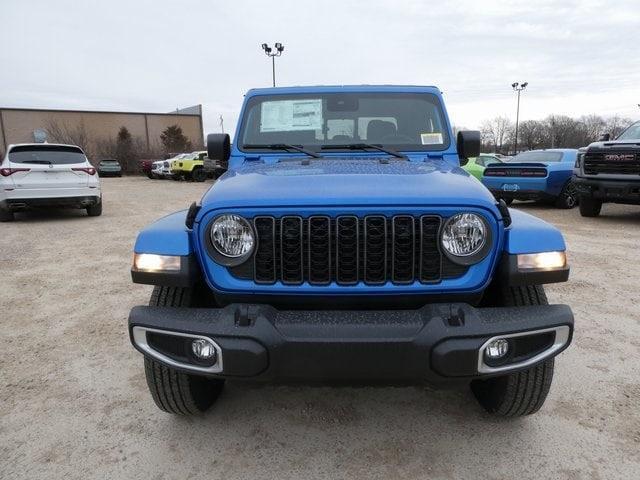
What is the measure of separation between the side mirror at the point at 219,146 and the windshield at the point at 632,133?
930 centimetres

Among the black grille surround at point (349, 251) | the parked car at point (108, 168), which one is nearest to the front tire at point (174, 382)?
the black grille surround at point (349, 251)

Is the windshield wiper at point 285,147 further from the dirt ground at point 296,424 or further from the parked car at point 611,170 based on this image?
the parked car at point 611,170

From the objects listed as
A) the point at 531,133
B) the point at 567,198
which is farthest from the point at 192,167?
the point at 531,133

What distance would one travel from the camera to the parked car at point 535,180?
11.2 metres

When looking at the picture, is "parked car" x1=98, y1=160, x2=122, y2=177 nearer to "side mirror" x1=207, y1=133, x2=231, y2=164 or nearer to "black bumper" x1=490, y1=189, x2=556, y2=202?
"black bumper" x1=490, y1=189, x2=556, y2=202

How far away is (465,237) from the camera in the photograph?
2.19 metres

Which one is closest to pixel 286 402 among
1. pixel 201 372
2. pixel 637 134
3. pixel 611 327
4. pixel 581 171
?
pixel 201 372

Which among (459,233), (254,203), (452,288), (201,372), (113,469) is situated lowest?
(113,469)

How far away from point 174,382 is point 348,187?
1.36 meters

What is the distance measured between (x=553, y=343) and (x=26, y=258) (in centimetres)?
713

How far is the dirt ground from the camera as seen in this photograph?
7.68ft

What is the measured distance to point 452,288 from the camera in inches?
86.4

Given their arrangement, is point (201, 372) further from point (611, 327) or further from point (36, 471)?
point (611, 327)

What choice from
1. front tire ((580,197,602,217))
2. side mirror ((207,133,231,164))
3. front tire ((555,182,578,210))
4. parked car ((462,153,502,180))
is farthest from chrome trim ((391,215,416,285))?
parked car ((462,153,502,180))
